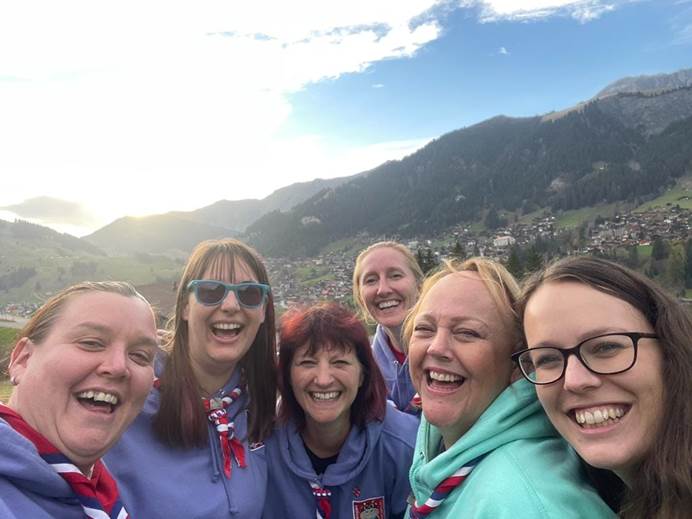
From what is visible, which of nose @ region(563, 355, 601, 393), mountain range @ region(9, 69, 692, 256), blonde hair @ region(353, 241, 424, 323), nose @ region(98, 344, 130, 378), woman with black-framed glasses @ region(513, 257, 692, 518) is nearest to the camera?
woman with black-framed glasses @ region(513, 257, 692, 518)

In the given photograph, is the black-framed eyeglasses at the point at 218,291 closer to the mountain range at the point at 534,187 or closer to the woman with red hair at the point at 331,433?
the woman with red hair at the point at 331,433

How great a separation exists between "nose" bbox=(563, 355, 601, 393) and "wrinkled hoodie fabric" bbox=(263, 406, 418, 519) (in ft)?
6.39

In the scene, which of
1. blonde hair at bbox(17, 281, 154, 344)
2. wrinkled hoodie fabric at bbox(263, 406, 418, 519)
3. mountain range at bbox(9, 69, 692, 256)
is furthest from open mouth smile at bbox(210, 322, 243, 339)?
mountain range at bbox(9, 69, 692, 256)

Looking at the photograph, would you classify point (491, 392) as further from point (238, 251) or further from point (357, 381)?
point (238, 251)

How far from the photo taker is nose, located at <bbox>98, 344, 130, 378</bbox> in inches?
87.5

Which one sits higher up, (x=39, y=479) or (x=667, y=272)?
(x=39, y=479)

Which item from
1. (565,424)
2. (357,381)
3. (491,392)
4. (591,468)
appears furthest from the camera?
(357,381)

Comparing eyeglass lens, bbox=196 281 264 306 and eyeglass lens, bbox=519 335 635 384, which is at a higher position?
eyeglass lens, bbox=196 281 264 306

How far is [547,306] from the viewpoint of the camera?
81.0 inches

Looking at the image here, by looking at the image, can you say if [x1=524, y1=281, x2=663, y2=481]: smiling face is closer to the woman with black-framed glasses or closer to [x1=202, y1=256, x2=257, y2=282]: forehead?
the woman with black-framed glasses

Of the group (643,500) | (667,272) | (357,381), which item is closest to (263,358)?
(357,381)

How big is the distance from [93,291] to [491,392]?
7.29 feet

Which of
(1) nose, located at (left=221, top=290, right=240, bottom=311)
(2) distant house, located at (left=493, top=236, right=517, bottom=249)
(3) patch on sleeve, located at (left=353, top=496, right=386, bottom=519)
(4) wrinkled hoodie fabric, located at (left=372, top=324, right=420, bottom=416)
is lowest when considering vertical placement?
(2) distant house, located at (left=493, top=236, right=517, bottom=249)

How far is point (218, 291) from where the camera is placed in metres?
3.42
